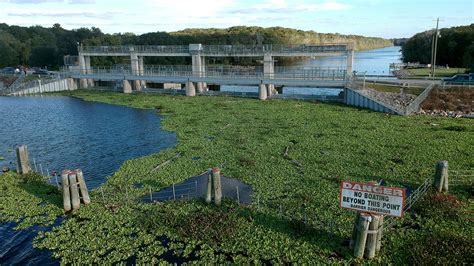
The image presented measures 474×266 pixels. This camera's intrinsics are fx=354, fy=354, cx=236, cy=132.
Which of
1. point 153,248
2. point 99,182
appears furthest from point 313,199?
point 99,182

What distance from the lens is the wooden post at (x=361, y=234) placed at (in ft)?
44.5

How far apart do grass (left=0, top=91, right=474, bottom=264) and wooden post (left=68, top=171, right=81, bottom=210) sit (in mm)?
547

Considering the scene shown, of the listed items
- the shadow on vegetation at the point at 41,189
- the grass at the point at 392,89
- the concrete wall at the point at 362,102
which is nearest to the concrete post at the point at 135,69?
the concrete wall at the point at 362,102

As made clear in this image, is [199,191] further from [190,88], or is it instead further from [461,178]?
[190,88]

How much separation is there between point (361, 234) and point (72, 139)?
2810cm

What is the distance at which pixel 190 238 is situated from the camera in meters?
15.6

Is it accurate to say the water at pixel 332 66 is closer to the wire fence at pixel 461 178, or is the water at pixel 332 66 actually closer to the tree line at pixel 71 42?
the tree line at pixel 71 42

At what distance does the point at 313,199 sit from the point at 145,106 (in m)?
35.1

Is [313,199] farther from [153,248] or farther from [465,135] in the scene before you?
[465,135]

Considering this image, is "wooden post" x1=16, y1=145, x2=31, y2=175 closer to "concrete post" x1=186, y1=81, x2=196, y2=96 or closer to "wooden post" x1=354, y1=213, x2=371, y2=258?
"wooden post" x1=354, y1=213, x2=371, y2=258

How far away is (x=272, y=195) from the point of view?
64.6ft

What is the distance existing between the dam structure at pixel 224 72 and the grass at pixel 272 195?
12.7m

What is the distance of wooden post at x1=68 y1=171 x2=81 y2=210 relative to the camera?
1830cm

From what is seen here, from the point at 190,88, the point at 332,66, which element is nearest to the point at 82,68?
the point at 190,88
